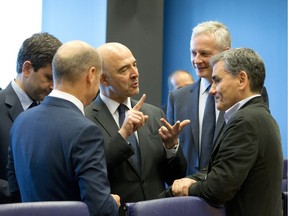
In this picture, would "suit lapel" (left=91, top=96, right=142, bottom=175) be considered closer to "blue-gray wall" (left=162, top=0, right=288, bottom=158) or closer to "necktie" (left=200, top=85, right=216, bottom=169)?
"necktie" (left=200, top=85, right=216, bottom=169)

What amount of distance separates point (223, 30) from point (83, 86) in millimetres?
1310

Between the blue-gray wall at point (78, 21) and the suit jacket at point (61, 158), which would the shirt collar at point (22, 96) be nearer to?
the suit jacket at point (61, 158)

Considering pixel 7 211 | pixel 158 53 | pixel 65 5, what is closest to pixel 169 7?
pixel 158 53

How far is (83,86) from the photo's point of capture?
2.23 metres

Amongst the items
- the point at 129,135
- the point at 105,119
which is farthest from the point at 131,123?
the point at 105,119

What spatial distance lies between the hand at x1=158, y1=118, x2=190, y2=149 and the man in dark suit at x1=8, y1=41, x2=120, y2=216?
1.66ft

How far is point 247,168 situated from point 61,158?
796mm

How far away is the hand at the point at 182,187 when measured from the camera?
254cm

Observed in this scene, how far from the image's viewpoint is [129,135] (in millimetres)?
2543

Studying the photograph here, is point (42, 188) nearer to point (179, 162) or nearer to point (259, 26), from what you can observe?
point (179, 162)

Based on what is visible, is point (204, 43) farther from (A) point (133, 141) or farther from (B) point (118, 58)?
(A) point (133, 141)

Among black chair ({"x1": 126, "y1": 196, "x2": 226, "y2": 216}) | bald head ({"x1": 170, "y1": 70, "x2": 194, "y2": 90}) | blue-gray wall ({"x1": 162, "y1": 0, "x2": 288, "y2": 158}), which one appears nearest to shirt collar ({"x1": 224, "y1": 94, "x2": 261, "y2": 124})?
black chair ({"x1": 126, "y1": 196, "x2": 226, "y2": 216})

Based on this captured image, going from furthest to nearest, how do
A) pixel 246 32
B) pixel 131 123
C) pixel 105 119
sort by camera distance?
pixel 246 32
pixel 105 119
pixel 131 123

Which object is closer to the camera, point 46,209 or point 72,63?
point 46,209
